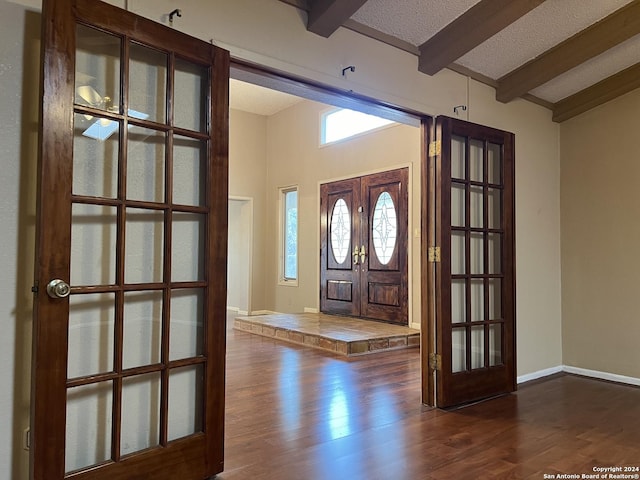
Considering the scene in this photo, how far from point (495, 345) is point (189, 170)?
2709mm

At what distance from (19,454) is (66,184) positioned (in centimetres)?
106

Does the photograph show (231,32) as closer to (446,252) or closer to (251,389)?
(446,252)

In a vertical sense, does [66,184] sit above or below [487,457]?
above

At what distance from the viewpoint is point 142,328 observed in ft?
6.75

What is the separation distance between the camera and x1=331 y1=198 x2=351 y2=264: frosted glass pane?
6.93 metres

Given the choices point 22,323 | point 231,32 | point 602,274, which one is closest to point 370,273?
point 602,274

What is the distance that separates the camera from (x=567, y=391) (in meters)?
3.69

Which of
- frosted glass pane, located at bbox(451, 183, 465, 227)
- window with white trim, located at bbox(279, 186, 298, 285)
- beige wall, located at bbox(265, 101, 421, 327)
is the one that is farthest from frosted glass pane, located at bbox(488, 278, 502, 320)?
window with white trim, located at bbox(279, 186, 298, 285)

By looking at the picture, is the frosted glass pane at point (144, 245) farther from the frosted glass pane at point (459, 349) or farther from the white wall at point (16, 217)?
the frosted glass pane at point (459, 349)

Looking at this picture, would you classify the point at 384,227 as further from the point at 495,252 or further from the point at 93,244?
the point at 93,244

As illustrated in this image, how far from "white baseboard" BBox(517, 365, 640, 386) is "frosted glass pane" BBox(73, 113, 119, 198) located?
3523 mm

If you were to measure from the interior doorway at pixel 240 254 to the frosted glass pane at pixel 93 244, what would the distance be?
20.4 feet

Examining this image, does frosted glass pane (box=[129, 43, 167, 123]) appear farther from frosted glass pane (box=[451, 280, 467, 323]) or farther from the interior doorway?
the interior doorway

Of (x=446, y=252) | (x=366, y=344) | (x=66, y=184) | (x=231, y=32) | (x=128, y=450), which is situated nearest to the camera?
(x=66, y=184)
